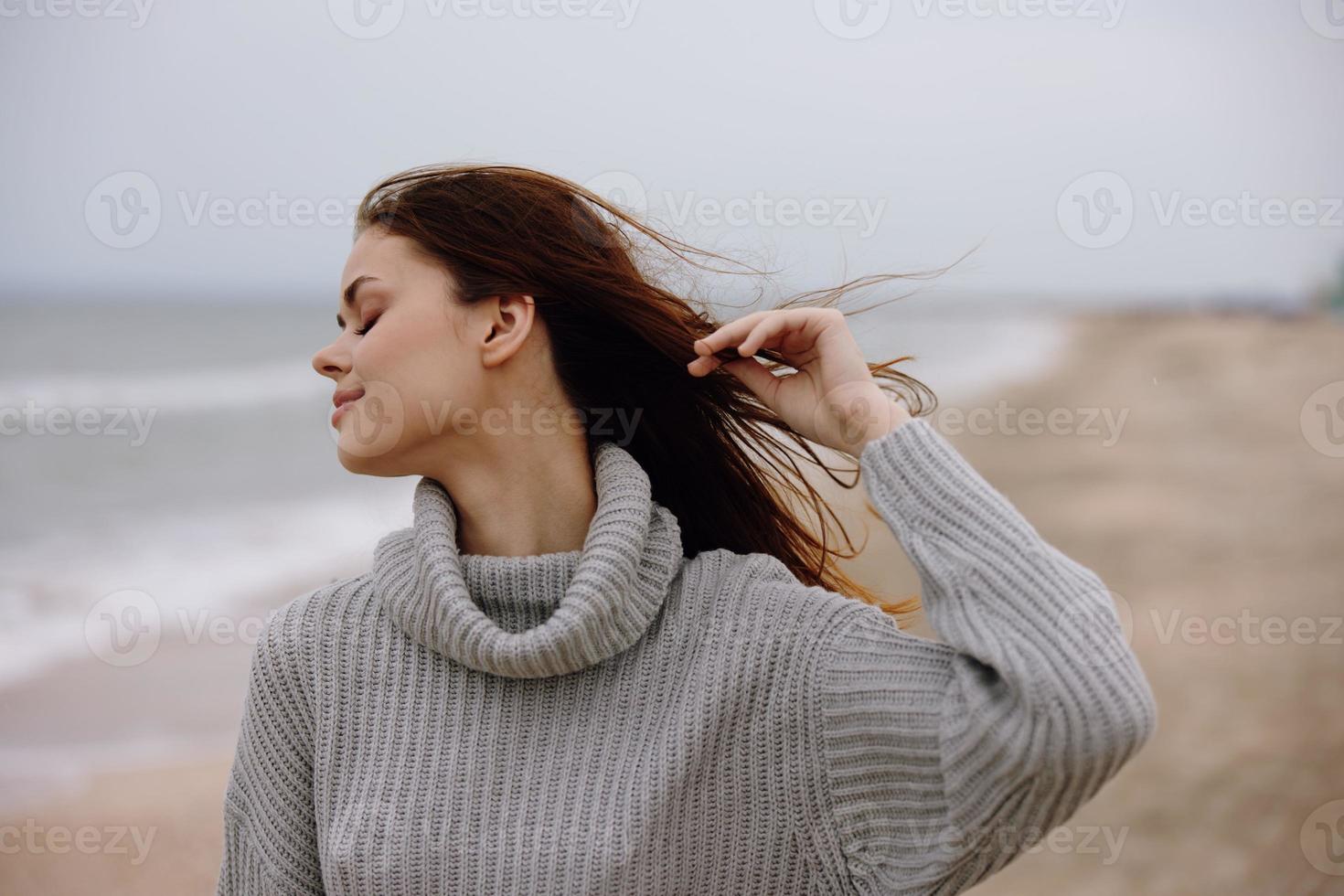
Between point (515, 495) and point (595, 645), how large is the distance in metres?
0.25

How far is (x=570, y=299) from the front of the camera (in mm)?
1621

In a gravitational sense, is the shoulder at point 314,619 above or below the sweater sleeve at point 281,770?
above

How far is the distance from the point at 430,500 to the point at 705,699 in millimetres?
452

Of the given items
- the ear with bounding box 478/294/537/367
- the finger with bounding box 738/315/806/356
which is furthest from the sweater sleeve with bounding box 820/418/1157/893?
the ear with bounding box 478/294/537/367

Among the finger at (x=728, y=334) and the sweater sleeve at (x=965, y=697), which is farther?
the finger at (x=728, y=334)

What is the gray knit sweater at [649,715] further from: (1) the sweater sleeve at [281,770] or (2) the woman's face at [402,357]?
(2) the woman's face at [402,357]

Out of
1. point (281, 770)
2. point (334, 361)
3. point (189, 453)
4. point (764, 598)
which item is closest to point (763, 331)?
point (764, 598)

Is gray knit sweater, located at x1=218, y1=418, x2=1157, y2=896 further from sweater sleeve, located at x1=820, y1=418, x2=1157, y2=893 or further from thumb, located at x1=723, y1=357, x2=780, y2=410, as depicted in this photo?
thumb, located at x1=723, y1=357, x2=780, y2=410

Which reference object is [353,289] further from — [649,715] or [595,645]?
[649,715]

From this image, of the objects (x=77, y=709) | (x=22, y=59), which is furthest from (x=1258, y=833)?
(x=22, y=59)

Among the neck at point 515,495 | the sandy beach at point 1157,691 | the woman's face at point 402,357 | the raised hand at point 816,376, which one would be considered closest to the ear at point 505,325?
the woman's face at point 402,357

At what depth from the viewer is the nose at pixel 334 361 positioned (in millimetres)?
1513

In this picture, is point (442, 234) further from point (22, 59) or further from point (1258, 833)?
point (22, 59)

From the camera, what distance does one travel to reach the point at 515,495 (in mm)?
1585
